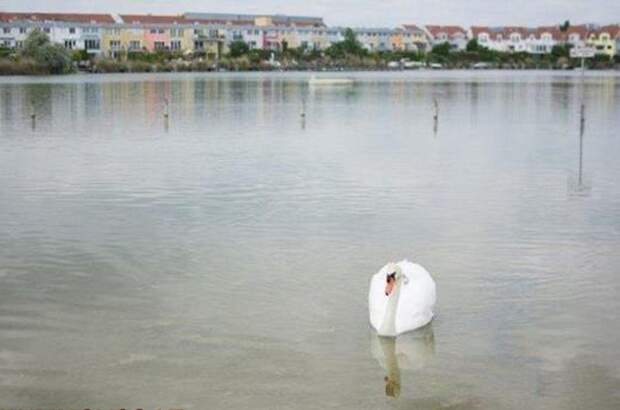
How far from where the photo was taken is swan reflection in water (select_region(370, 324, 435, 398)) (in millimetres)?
10758

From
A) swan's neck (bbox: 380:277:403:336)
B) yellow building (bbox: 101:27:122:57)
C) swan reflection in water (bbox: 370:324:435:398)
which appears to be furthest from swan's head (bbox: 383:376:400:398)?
yellow building (bbox: 101:27:122:57)

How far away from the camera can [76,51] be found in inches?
6870

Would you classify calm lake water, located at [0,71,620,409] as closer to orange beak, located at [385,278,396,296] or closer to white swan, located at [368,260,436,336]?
white swan, located at [368,260,436,336]

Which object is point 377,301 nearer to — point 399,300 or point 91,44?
point 399,300

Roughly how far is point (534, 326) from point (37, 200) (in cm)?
1366

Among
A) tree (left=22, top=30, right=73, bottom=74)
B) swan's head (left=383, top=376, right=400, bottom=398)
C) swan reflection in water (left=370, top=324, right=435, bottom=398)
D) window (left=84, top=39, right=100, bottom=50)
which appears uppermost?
window (left=84, top=39, right=100, bottom=50)

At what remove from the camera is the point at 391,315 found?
1177cm

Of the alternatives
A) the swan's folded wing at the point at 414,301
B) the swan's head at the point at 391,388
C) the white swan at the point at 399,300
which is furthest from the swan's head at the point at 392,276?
the swan's head at the point at 391,388

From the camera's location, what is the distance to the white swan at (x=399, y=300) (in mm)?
11711

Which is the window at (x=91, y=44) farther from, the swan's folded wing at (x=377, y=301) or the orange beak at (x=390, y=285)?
the orange beak at (x=390, y=285)

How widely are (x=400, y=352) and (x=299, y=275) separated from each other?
391 cm

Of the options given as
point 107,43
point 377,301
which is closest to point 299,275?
point 377,301

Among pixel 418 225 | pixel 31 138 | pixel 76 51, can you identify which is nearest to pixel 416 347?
pixel 418 225

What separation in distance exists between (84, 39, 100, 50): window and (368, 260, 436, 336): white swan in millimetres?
190034
